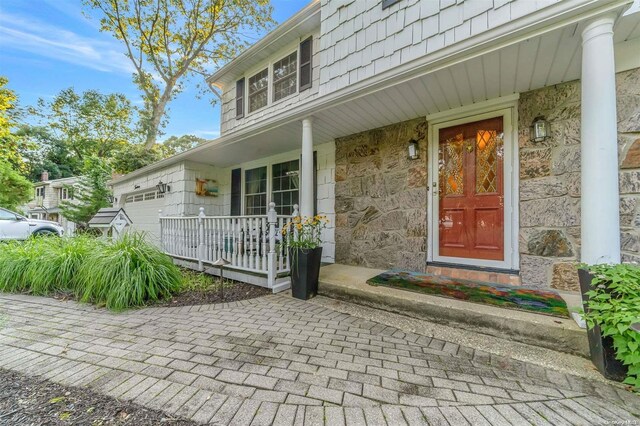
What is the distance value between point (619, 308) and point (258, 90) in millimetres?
6337

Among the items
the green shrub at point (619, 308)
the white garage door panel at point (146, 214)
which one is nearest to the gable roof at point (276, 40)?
the white garage door panel at point (146, 214)

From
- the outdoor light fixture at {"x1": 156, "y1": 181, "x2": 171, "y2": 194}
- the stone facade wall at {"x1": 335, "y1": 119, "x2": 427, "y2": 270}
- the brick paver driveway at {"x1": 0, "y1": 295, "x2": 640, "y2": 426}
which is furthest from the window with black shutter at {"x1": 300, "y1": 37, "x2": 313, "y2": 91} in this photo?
the outdoor light fixture at {"x1": 156, "y1": 181, "x2": 171, "y2": 194}

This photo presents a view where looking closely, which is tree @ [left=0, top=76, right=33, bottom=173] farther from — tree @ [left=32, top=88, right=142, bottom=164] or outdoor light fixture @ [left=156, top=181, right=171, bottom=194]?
outdoor light fixture @ [left=156, top=181, right=171, bottom=194]

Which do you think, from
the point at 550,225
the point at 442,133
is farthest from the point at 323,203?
the point at 550,225

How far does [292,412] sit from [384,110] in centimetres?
352

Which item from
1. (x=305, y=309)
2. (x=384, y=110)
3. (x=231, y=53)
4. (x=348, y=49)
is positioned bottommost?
(x=305, y=309)

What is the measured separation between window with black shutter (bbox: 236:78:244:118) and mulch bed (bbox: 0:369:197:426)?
5721mm

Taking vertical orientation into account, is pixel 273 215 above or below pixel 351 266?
above

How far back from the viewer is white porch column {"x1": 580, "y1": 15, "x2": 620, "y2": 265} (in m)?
1.87

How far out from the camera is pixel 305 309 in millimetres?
2955

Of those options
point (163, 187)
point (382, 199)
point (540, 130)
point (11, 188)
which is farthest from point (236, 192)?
point (11, 188)

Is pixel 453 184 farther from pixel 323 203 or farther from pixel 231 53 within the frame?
pixel 231 53

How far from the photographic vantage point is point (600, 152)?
189 cm

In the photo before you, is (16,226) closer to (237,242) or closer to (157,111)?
(157,111)
